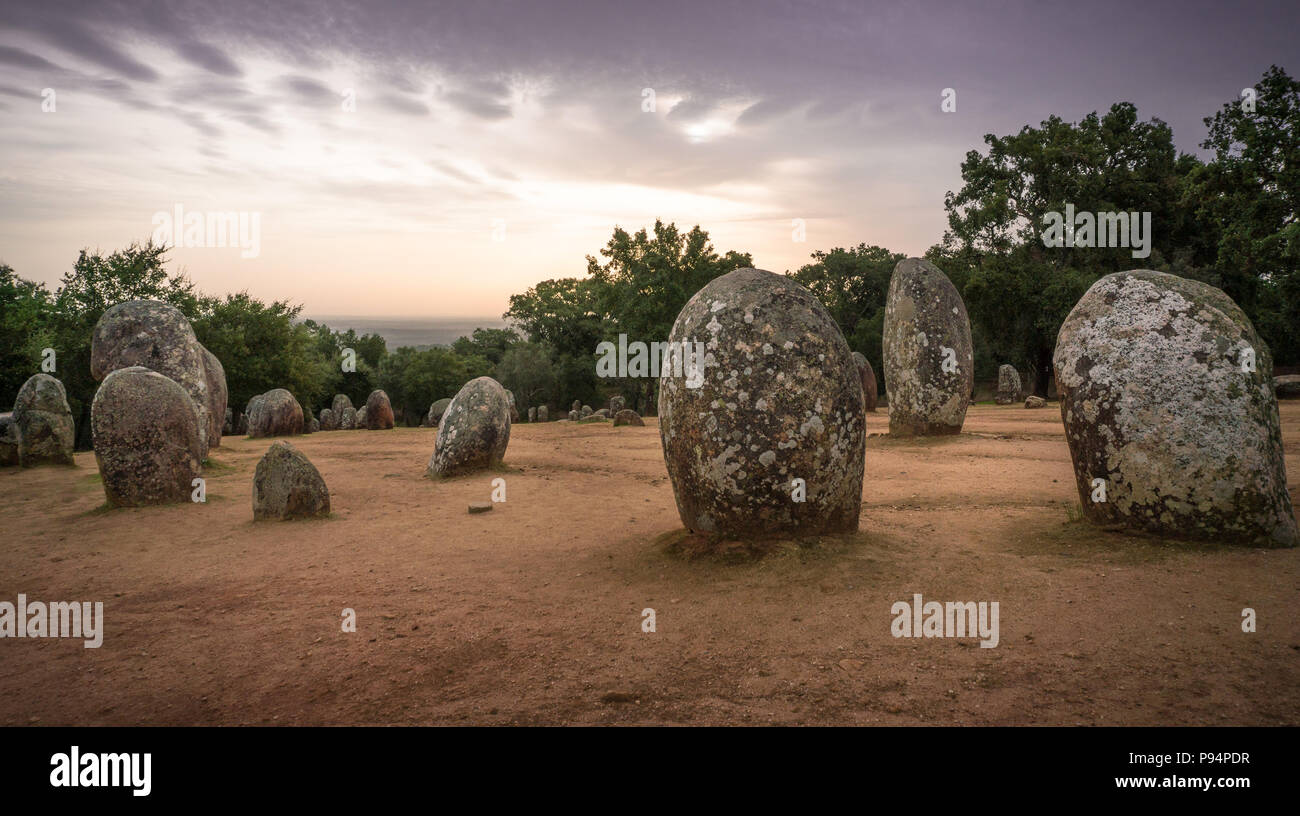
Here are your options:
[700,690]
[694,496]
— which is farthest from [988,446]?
[700,690]

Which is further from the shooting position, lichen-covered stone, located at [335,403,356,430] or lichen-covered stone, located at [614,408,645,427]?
lichen-covered stone, located at [335,403,356,430]

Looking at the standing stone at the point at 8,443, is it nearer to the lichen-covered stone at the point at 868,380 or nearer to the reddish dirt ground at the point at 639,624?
the reddish dirt ground at the point at 639,624

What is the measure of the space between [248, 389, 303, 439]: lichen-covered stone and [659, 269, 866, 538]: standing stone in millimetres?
20911

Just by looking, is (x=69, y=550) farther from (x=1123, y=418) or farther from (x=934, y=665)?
(x=1123, y=418)

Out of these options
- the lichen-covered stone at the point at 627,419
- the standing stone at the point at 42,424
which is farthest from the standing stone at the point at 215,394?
the lichen-covered stone at the point at 627,419

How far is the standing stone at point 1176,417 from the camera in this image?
5.26 meters

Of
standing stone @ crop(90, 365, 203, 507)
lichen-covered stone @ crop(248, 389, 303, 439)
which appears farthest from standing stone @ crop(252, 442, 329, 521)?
lichen-covered stone @ crop(248, 389, 303, 439)

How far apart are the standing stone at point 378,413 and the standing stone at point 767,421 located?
24.4m

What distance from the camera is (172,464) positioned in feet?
32.3

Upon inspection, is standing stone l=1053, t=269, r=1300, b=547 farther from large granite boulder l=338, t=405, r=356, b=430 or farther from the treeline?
large granite boulder l=338, t=405, r=356, b=430

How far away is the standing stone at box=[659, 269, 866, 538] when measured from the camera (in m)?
5.76

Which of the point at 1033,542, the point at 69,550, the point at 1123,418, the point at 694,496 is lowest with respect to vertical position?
the point at 69,550

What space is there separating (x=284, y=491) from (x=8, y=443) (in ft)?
33.8
